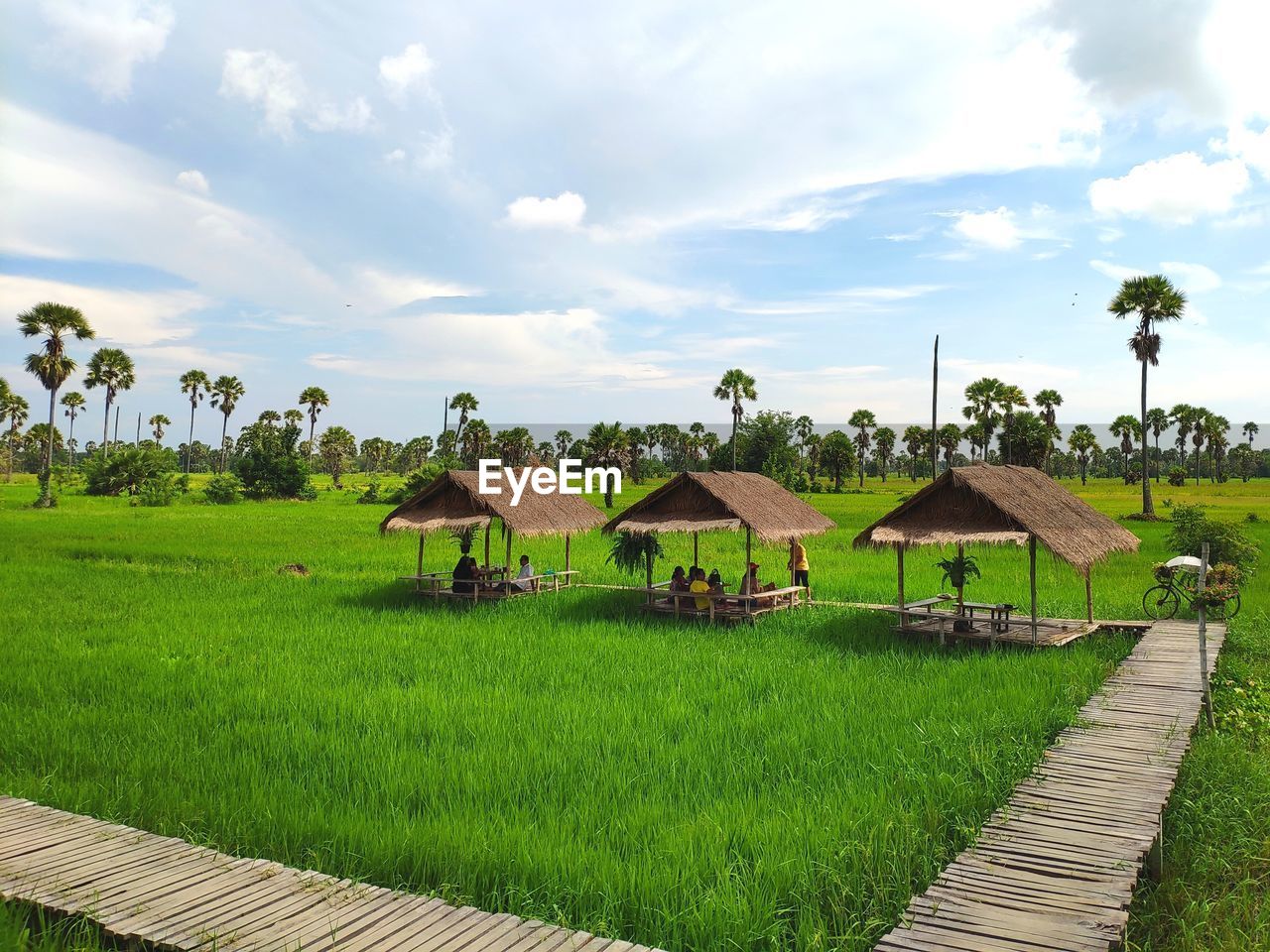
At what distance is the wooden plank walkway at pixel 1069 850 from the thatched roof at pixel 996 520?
3.63 metres

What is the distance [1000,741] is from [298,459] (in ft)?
155

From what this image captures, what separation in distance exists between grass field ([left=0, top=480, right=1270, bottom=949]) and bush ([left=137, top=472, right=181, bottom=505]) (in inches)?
1210

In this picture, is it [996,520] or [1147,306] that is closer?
[996,520]

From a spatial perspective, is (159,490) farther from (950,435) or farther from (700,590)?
A: (950,435)

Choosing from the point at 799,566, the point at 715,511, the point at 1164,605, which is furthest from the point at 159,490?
the point at 1164,605

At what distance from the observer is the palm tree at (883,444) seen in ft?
307

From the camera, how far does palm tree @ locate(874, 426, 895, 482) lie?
9362cm

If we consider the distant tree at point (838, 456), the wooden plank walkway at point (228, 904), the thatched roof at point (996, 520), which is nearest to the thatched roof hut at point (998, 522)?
the thatched roof at point (996, 520)

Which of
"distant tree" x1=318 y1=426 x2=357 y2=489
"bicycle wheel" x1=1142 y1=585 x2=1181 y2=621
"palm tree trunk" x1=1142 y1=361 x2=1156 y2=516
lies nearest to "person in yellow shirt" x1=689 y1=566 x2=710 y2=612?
"bicycle wheel" x1=1142 y1=585 x2=1181 y2=621

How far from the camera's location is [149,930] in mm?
4172

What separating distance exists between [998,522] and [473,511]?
8.74 metres

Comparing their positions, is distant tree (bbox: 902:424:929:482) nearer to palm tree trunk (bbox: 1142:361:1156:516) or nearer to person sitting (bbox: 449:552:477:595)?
palm tree trunk (bbox: 1142:361:1156:516)

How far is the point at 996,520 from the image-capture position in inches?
456

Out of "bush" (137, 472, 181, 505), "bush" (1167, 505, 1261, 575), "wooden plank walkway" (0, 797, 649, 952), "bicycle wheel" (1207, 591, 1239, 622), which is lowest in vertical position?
"wooden plank walkway" (0, 797, 649, 952)
